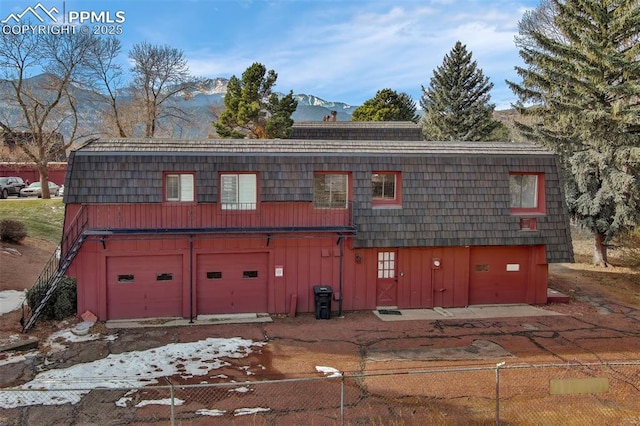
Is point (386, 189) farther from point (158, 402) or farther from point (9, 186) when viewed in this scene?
point (9, 186)

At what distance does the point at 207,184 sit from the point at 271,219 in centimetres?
229

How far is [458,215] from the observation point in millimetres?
15914

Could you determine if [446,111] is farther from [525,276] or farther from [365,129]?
[525,276]

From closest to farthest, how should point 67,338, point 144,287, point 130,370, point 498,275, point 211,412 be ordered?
point 211,412 → point 130,370 → point 67,338 → point 144,287 → point 498,275

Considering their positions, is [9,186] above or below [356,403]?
above

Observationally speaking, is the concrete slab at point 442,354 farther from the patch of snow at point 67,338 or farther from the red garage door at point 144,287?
the patch of snow at point 67,338

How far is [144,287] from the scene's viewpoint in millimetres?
14656

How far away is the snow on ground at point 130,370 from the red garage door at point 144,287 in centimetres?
278

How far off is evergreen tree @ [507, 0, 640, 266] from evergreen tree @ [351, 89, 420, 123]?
69.1ft

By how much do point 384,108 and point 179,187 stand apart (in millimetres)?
34044

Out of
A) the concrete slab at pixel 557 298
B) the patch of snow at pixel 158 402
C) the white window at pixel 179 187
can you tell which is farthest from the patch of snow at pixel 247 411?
the concrete slab at pixel 557 298

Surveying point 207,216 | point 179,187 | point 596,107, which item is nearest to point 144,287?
point 207,216

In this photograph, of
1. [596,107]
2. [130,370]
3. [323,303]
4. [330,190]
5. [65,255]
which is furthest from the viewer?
[596,107]

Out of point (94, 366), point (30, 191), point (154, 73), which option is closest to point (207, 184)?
point (94, 366)
